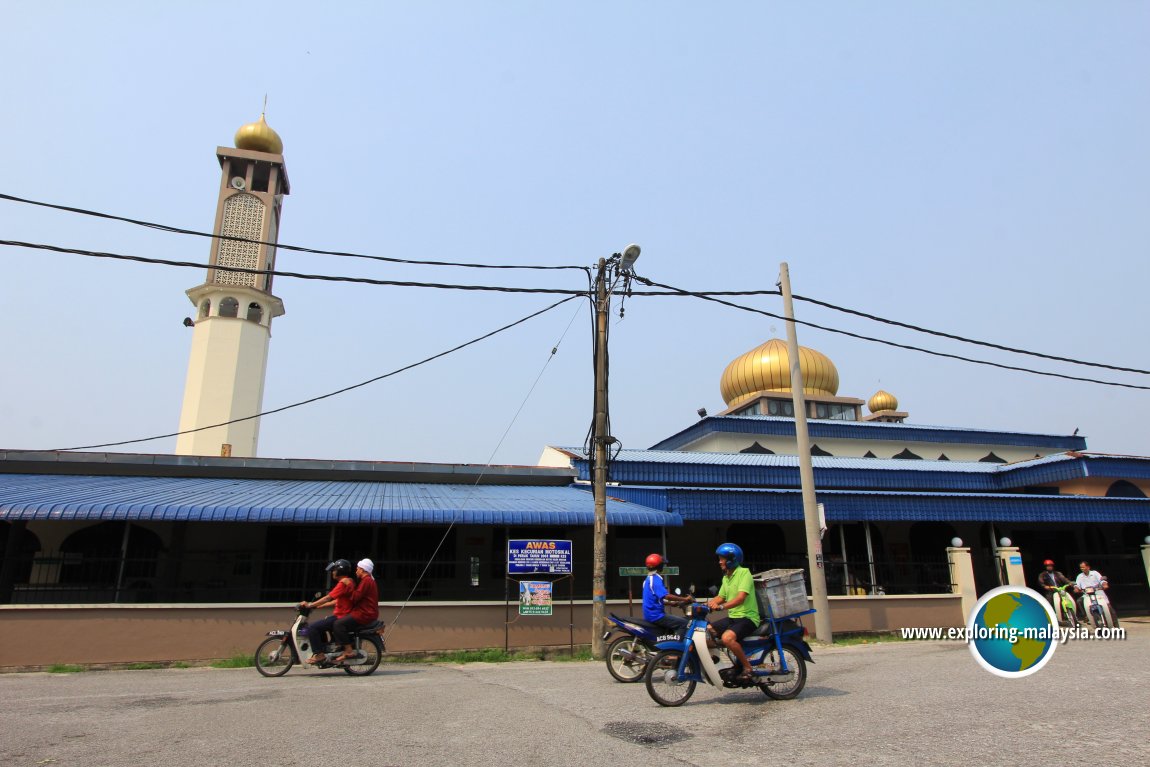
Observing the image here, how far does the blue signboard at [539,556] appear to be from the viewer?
494 inches

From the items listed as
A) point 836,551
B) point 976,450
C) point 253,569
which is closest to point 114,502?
point 253,569

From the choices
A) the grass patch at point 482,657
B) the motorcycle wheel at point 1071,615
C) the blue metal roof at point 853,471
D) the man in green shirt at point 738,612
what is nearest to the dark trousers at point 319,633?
the grass patch at point 482,657

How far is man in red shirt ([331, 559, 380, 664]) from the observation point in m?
8.99

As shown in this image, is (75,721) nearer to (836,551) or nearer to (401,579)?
(401,579)

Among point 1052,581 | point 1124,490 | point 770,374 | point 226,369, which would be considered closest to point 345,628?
point 1052,581

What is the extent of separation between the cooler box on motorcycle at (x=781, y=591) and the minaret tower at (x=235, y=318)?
2127 centimetres

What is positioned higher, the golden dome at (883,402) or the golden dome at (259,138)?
the golden dome at (259,138)

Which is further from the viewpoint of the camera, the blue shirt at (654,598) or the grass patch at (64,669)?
the grass patch at (64,669)

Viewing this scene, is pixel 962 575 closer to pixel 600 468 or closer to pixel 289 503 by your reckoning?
pixel 600 468

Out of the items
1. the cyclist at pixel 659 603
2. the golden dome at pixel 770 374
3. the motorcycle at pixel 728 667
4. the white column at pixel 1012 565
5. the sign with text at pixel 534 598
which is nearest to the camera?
the motorcycle at pixel 728 667

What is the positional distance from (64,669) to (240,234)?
21186 mm

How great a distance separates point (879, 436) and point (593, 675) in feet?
64.7

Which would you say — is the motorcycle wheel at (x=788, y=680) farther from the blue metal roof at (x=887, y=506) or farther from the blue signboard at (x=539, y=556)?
the blue metal roof at (x=887, y=506)

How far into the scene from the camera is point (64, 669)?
1095 cm
